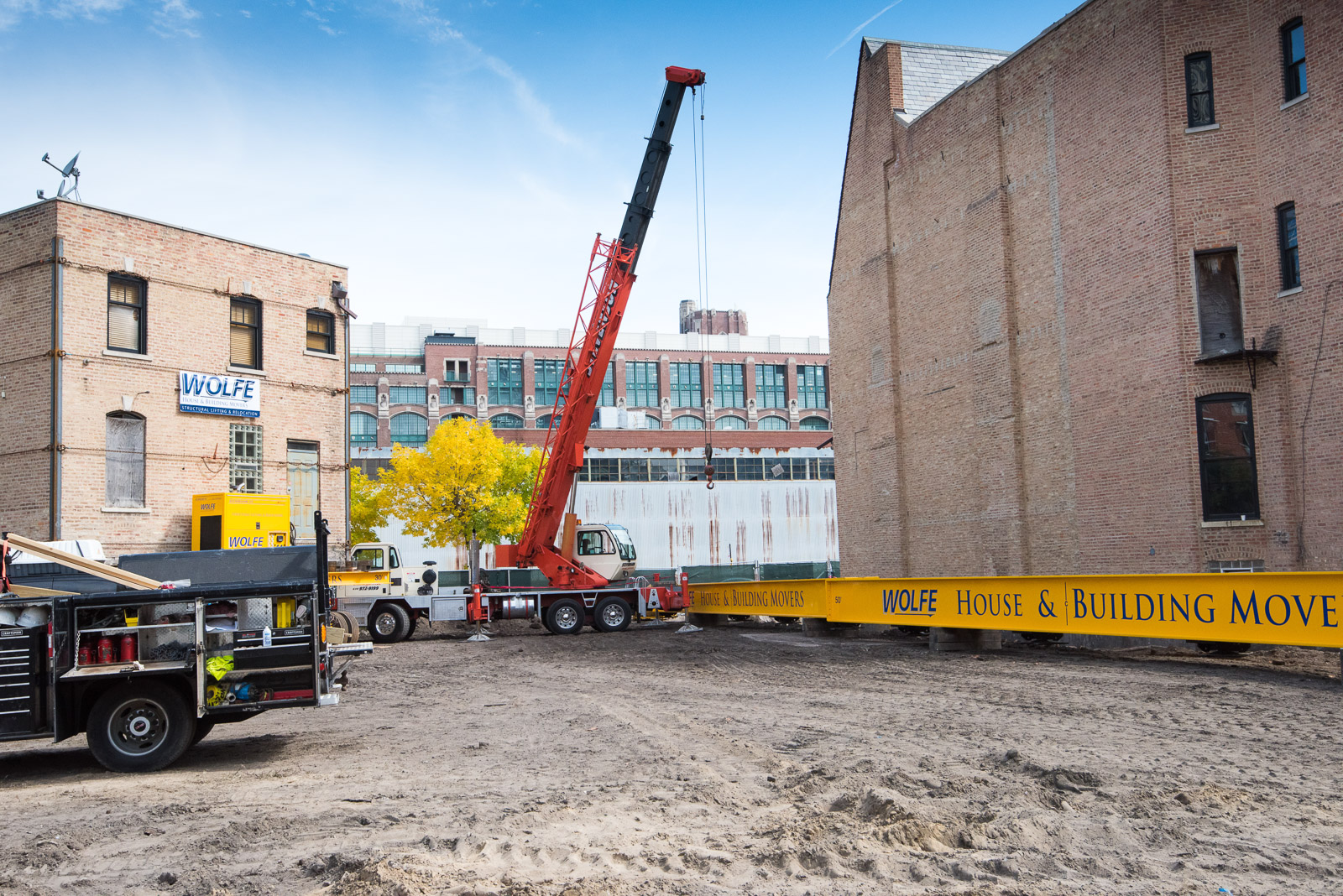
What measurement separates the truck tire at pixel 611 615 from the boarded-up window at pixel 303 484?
685 centimetres

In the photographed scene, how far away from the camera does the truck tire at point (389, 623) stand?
24.0m

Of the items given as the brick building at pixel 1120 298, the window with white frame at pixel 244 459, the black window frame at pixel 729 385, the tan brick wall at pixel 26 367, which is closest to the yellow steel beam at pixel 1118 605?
the brick building at pixel 1120 298

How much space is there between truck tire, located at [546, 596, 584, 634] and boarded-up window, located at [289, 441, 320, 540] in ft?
19.0

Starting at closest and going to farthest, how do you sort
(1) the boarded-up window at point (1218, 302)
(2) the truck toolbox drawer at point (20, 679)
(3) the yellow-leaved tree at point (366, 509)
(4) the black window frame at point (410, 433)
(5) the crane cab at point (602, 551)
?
(2) the truck toolbox drawer at point (20, 679)
(1) the boarded-up window at point (1218, 302)
(5) the crane cab at point (602, 551)
(3) the yellow-leaved tree at point (366, 509)
(4) the black window frame at point (410, 433)

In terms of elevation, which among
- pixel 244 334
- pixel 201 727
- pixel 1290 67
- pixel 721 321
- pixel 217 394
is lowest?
pixel 201 727

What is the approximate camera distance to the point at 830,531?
167ft

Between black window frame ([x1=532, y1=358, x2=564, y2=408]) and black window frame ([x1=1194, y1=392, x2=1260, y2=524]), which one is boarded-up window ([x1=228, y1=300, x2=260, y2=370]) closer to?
black window frame ([x1=1194, y1=392, x2=1260, y2=524])

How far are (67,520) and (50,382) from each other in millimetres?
2643

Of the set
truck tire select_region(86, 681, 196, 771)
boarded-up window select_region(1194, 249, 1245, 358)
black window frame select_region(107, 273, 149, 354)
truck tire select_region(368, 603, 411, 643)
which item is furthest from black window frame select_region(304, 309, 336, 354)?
boarded-up window select_region(1194, 249, 1245, 358)

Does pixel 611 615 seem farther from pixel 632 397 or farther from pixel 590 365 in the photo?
pixel 632 397

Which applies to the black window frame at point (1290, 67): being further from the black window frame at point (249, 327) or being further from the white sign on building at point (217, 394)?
the white sign on building at point (217, 394)

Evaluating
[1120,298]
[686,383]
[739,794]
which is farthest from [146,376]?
[686,383]

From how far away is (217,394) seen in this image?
22109mm

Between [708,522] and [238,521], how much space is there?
29.7 metres
